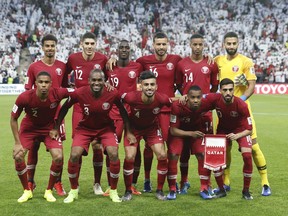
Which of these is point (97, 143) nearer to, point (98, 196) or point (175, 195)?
point (98, 196)

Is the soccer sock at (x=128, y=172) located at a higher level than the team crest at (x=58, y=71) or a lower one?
lower

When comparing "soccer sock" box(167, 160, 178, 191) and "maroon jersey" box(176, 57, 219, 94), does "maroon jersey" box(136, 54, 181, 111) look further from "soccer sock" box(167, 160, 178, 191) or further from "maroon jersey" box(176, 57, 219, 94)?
"soccer sock" box(167, 160, 178, 191)

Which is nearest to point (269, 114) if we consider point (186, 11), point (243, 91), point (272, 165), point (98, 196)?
point (272, 165)

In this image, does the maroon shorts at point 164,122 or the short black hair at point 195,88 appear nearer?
the short black hair at point 195,88

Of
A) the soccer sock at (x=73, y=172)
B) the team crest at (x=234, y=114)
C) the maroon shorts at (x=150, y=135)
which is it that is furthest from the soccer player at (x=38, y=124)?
the team crest at (x=234, y=114)

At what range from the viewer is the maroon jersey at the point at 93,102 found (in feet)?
21.7

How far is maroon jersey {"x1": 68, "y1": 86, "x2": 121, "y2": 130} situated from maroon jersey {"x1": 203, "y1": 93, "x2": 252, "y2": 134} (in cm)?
129

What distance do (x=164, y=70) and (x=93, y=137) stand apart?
58.6 inches

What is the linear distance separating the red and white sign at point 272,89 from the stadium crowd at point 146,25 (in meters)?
1.12

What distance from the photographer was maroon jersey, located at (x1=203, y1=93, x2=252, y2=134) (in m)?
6.68

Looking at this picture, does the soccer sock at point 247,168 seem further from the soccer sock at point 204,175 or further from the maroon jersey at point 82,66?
the maroon jersey at point 82,66

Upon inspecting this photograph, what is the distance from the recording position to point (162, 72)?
290 inches

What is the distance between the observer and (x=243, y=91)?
289 inches

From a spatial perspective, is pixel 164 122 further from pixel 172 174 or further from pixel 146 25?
pixel 146 25
